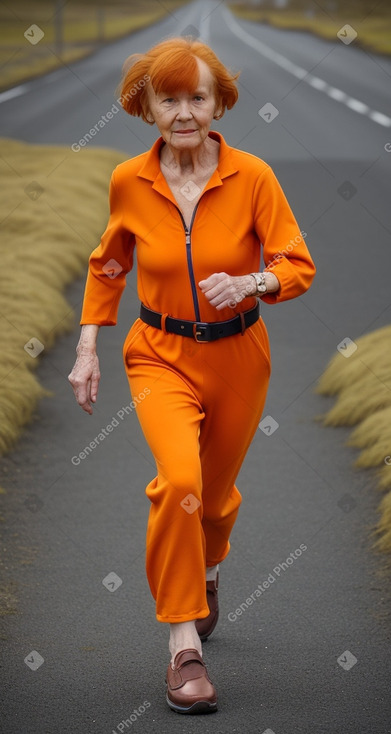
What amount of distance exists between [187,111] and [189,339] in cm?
73

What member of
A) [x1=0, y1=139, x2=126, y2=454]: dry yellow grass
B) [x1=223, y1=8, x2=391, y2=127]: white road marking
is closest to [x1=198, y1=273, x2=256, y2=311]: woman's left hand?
[x1=0, y1=139, x2=126, y2=454]: dry yellow grass

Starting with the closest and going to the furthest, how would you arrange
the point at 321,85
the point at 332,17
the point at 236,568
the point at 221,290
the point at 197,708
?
the point at 221,290
the point at 197,708
the point at 236,568
the point at 321,85
the point at 332,17

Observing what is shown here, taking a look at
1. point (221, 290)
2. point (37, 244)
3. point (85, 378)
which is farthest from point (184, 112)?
point (37, 244)

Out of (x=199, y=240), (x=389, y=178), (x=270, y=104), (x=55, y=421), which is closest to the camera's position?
(x=199, y=240)

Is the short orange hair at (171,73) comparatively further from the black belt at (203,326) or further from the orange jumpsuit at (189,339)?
the black belt at (203,326)

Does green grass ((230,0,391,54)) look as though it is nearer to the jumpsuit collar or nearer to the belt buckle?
the jumpsuit collar

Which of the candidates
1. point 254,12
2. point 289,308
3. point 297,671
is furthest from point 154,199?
point 254,12

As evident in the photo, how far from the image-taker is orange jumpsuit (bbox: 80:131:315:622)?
12.4ft

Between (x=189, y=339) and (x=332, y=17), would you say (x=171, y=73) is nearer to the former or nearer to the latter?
(x=189, y=339)

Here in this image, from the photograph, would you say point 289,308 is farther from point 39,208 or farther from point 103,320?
point 103,320

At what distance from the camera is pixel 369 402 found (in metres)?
7.15

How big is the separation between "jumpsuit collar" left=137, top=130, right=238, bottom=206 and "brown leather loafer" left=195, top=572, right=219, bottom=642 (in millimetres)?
1501

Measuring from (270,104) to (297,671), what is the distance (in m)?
20.3

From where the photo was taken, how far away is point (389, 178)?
1656 centimetres
